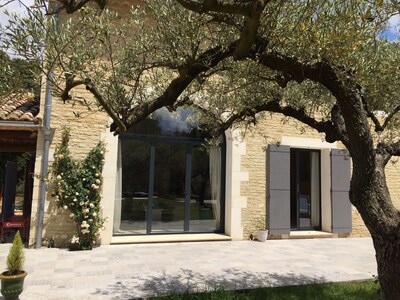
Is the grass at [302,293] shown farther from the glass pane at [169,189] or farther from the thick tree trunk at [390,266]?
the glass pane at [169,189]

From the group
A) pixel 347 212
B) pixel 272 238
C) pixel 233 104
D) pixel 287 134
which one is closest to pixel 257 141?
pixel 287 134

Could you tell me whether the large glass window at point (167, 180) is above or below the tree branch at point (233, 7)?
below

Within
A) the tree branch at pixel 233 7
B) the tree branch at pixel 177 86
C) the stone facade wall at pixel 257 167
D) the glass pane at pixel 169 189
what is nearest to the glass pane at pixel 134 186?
the glass pane at pixel 169 189

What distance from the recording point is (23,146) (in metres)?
9.42

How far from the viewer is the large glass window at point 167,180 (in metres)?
8.83

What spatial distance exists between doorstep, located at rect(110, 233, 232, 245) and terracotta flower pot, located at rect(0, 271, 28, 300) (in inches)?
153

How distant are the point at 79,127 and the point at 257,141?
4605 mm

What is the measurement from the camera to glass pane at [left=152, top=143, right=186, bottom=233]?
29.9ft

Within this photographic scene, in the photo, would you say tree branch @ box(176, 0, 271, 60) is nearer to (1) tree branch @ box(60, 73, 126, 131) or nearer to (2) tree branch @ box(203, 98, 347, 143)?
(1) tree branch @ box(60, 73, 126, 131)

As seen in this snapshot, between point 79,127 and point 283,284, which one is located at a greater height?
point 79,127

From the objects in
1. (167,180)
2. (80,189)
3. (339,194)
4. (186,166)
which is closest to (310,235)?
(339,194)

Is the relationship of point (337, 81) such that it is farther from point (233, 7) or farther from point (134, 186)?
point (134, 186)

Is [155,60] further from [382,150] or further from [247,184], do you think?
[247,184]

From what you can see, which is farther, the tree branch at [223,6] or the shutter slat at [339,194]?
the shutter slat at [339,194]
